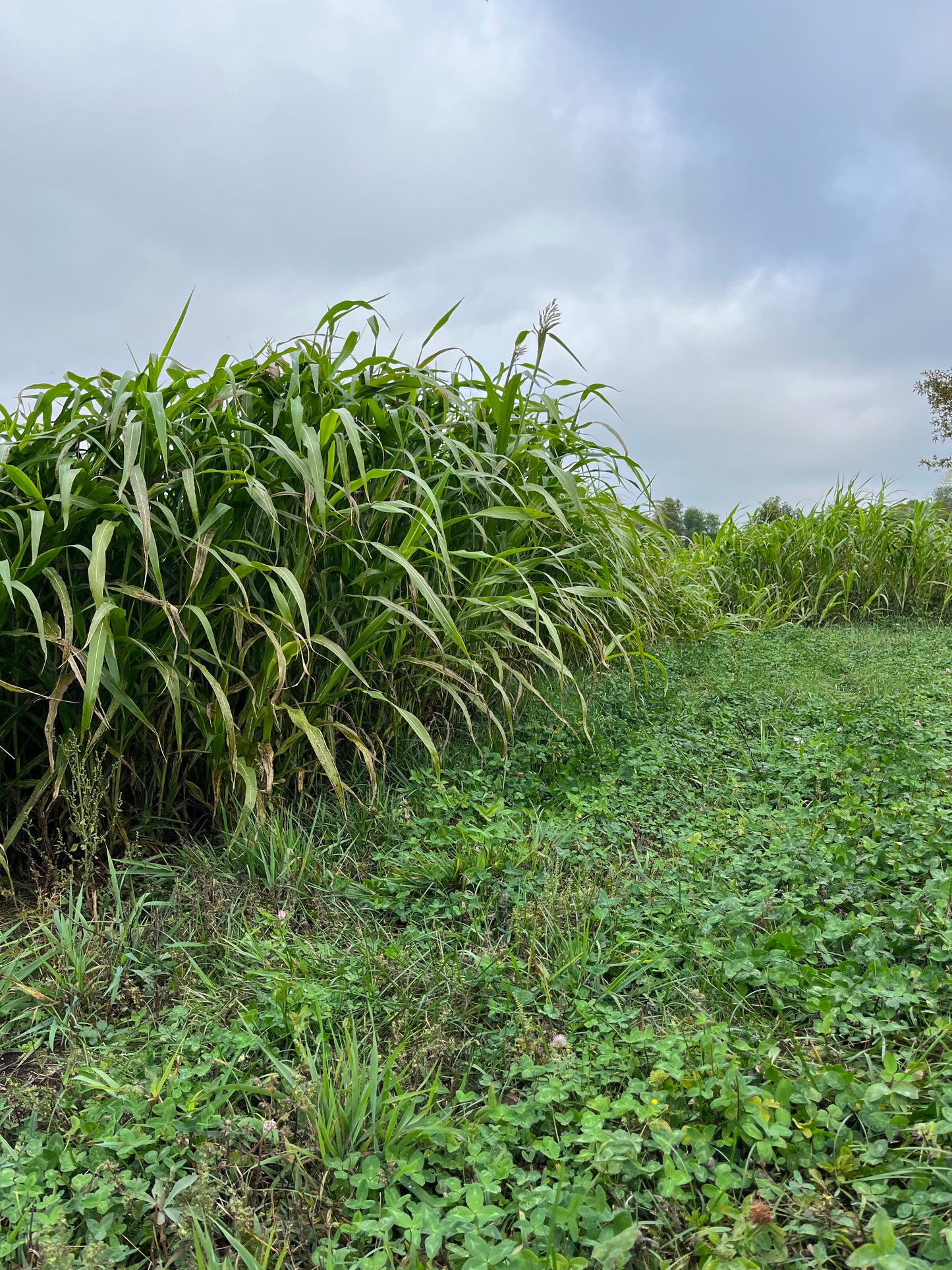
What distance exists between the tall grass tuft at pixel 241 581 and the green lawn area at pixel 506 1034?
281mm

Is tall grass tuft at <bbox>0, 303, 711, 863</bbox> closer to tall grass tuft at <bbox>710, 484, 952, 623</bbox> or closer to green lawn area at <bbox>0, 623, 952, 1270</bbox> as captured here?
green lawn area at <bbox>0, 623, 952, 1270</bbox>

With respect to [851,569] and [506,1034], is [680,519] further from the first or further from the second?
[506,1034]

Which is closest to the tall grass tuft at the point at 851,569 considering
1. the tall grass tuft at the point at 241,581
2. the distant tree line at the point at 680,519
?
the distant tree line at the point at 680,519

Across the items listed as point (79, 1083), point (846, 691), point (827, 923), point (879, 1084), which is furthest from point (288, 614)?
point (846, 691)

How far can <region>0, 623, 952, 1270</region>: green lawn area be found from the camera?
3.42 feet

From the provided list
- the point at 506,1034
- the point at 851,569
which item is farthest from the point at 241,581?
the point at 851,569

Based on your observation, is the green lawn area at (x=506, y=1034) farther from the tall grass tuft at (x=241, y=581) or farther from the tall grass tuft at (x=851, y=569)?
the tall grass tuft at (x=851, y=569)

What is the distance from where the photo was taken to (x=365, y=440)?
248 cm

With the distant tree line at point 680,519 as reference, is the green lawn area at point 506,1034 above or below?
below

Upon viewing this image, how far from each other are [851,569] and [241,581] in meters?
5.30

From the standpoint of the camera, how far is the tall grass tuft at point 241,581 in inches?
77.1

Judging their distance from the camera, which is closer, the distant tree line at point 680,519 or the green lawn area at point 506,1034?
the green lawn area at point 506,1034

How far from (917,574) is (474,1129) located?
627 centimetres

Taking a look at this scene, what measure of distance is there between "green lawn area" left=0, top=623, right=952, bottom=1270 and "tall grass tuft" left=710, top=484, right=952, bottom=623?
12.8ft
